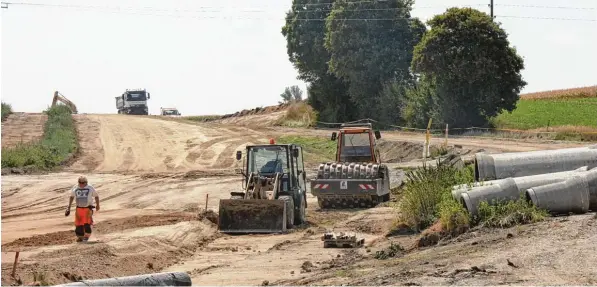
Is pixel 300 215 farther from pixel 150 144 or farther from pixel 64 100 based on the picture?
pixel 64 100

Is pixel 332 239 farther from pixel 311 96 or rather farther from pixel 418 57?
pixel 311 96

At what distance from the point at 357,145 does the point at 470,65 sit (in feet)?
82.2

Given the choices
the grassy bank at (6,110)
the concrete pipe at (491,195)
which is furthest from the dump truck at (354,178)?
the grassy bank at (6,110)

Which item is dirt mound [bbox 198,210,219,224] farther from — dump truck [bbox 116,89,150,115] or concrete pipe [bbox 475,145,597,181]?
dump truck [bbox 116,89,150,115]

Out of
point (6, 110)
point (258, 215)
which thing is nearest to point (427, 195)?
point (258, 215)

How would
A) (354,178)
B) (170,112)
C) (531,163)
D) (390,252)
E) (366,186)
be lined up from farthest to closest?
(170,112) → (354,178) → (366,186) → (531,163) → (390,252)

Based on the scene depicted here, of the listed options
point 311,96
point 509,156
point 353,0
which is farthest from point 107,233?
point 311,96

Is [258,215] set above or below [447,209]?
below

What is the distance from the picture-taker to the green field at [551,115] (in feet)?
199

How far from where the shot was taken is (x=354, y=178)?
30500 millimetres

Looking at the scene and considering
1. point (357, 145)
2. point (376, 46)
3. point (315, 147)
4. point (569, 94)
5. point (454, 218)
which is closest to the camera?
point (454, 218)

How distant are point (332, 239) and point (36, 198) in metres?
18.5

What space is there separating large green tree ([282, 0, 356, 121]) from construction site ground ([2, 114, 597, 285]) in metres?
25.7

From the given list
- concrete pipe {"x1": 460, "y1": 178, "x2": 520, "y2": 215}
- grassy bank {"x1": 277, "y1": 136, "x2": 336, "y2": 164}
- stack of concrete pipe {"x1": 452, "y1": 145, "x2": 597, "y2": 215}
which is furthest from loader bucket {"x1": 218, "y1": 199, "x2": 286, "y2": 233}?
grassy bank {"x1": 277, "y1": 136, "x2": 336, "y2": 164}
